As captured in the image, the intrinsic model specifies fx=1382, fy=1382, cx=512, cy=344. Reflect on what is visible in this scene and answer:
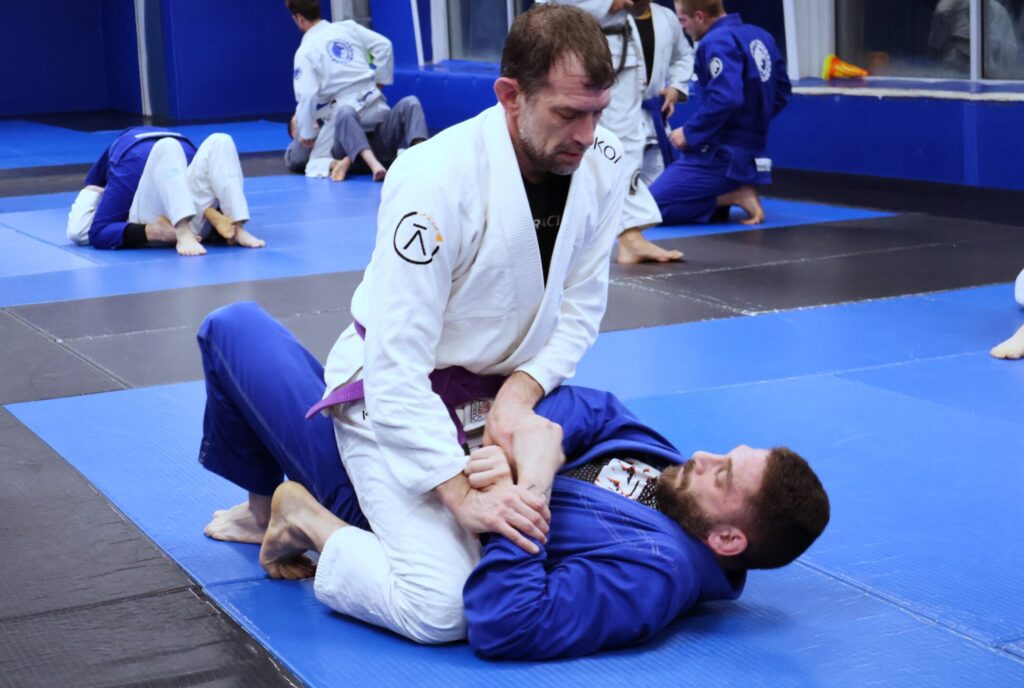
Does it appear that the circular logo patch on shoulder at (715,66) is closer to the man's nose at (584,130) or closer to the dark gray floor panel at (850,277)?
the dark gray floor panel at (850,277)

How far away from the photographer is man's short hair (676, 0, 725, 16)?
755cm

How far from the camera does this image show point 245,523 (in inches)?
128

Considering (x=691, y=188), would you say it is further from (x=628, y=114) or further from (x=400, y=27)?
(x=400, y=27)

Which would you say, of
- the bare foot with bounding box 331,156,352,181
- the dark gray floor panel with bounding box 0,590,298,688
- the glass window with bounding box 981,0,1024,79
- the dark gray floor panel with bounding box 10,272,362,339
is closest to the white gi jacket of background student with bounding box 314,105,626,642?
the dark gray floor panel with bounding box 0,590,298,688

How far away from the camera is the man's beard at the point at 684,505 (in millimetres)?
2645

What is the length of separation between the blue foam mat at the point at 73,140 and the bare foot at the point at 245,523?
31.8ft

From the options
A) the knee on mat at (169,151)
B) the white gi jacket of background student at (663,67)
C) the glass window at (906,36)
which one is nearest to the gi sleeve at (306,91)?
the white gi jacket of background student at (663,67)

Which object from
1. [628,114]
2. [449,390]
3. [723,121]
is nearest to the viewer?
[449,390]

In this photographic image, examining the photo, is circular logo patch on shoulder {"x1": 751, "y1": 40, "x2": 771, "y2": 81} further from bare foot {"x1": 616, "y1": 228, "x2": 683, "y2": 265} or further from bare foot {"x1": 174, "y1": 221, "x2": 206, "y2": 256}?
bare foot {"x1": 174, "y1": 221, "x2": 206, "y2": 256}

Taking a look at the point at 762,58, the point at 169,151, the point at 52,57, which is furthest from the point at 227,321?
the point at 52,57

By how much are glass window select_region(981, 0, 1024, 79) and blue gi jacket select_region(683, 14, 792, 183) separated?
223 centimetres

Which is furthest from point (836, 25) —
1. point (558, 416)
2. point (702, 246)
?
point (558, 416)

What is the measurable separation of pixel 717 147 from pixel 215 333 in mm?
5280

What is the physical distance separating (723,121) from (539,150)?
5.31 metres
